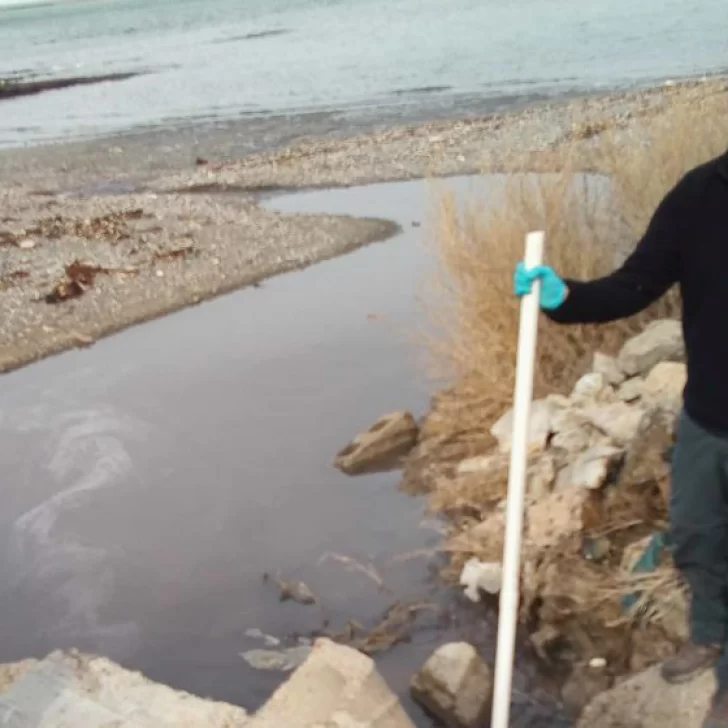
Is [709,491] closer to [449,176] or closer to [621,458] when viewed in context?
[621,458]

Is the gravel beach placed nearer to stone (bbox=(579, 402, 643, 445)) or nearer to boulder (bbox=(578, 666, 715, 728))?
stone (bbox=(579, 402, 643, 445))

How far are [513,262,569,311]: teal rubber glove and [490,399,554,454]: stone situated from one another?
237 centimetres

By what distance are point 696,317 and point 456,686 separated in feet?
6.35

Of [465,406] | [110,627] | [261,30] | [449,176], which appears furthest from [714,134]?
[261,30]

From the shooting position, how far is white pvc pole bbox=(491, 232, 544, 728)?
3006 mm

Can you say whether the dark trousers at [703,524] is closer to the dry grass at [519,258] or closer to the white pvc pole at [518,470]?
the white pvc pole at [518,470]

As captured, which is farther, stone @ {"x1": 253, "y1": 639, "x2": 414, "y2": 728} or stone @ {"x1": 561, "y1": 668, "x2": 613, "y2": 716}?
stone @ {"x1": 561, "y1": 668, "x2": 613, "y2": 716}

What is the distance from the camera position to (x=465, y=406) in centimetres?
660

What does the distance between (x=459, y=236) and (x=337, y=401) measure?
1766 millimetres

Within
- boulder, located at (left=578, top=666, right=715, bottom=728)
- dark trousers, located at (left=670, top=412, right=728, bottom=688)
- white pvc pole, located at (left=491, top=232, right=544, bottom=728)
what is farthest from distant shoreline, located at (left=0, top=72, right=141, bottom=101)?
dark trousers, located at (left=670, top=412, right=728, bottom=688)

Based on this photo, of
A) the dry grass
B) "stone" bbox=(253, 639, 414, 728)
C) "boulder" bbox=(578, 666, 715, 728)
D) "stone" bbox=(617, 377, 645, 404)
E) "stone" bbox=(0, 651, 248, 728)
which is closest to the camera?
"boulder" bbox=(578, 666, 715, 728)

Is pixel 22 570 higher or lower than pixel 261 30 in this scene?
lower

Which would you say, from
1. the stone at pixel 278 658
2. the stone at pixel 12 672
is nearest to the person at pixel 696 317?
the stone at pixel 278 658

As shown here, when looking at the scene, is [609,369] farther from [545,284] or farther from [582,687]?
[545,284]
